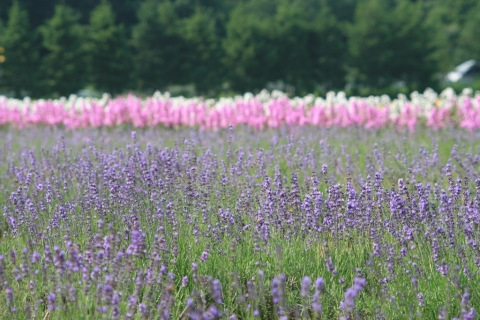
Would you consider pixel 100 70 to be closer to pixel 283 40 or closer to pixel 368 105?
pixel 283 40

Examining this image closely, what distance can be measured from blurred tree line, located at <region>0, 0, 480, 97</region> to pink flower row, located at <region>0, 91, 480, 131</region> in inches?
555

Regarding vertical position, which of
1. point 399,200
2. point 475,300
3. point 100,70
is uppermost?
point 100,70

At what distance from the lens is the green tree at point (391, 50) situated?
107 feet

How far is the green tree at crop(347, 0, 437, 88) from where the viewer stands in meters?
32.7

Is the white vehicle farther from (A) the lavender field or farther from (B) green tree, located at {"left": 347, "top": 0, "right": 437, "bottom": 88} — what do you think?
(A) the lavender field

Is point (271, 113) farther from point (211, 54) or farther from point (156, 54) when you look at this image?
point (156, 54)

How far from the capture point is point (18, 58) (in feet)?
91.1

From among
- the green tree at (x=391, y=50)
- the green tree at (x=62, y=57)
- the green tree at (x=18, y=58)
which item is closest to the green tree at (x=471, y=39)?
the green tree at (x=391, y=50)

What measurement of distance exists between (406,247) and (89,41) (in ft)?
89.0

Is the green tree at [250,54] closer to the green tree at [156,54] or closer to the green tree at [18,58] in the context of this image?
the green tree at [156,54]

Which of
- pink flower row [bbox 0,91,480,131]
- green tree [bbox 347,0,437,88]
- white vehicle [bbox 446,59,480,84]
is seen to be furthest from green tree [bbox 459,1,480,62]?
pink flower row [bbox 0,91,480,131]

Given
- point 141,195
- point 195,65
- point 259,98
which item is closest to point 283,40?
point 195,65

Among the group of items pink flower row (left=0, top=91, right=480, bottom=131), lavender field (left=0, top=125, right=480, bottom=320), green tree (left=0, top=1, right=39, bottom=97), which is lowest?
lavender field (left=0, top=125, right=480, bottom=320)

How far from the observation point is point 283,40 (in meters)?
32.6
